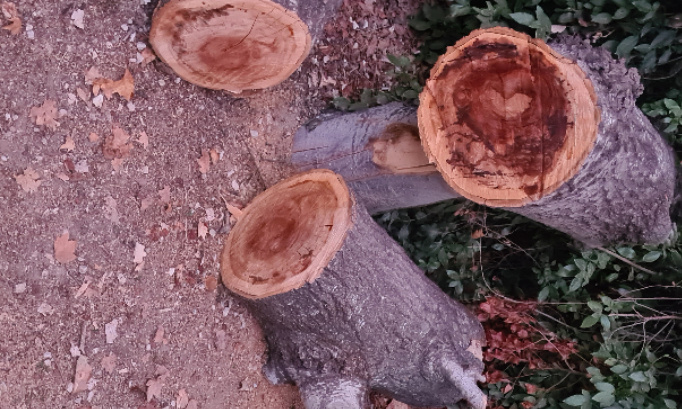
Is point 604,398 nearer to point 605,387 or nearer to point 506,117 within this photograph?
point 605,387

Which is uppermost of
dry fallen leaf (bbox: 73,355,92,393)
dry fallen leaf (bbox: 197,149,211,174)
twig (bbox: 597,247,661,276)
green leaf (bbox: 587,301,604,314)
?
dry fallen leaf (bbox: 197,149,211,174)

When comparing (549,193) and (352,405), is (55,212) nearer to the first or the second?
(352,405)

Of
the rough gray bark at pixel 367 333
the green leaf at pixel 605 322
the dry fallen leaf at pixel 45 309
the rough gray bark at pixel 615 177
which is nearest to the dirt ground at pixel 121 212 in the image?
the dry fallen leaf at pixel 45 309

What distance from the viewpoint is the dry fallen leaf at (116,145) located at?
2086mm

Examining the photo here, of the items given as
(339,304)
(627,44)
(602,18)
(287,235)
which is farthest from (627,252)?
(287,235)

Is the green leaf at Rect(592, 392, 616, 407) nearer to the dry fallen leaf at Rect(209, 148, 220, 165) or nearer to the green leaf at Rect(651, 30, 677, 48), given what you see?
the green leaf at Rect(651, 30, 677, 48)

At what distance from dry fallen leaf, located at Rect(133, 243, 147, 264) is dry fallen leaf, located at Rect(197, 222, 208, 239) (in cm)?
24

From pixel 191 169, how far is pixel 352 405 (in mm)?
1185

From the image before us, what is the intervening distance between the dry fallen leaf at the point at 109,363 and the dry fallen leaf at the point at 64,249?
392mm

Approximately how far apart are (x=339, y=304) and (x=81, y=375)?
0.96 m

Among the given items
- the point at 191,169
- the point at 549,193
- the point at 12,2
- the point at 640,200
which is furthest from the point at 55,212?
the point at 640,200

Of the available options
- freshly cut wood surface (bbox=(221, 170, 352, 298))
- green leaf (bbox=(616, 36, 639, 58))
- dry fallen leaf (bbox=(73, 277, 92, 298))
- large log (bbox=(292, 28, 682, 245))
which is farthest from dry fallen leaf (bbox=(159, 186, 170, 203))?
green leaf (bbox=(616, 36, 639, 58))

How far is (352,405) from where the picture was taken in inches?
92.7

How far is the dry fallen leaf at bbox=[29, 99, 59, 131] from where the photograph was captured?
1.92 m
